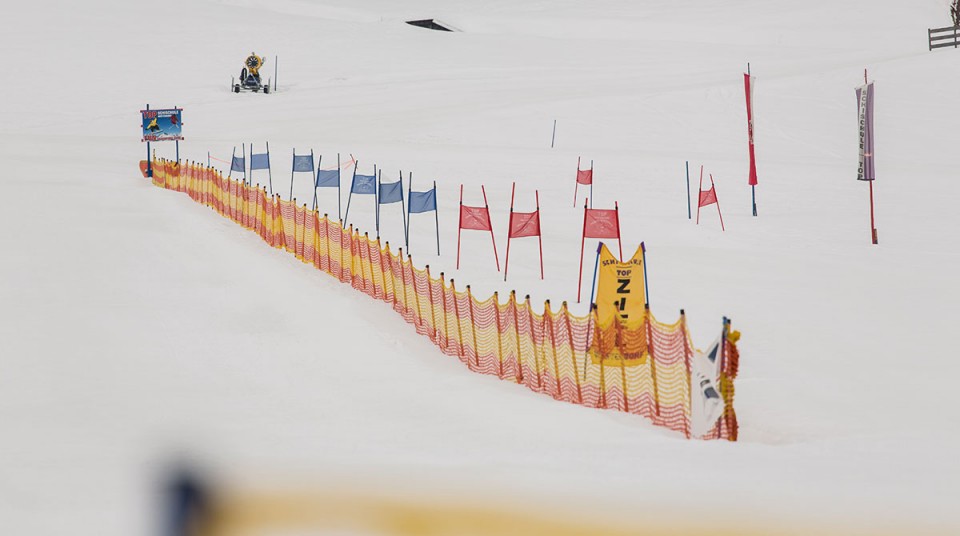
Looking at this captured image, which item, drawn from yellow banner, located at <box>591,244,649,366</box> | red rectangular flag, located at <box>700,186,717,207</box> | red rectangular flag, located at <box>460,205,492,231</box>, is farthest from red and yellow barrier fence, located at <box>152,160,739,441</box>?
red rectangular flag, located at <box>700,186,717,207</box>

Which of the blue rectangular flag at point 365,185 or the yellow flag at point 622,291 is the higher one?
the blue rectangular flag at point 365,185

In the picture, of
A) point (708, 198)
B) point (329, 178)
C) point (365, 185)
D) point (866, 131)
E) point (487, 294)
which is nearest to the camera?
point (487, 294)

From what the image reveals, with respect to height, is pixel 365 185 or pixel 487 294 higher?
pixel 365 185

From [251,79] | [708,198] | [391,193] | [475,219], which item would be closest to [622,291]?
[475,219]

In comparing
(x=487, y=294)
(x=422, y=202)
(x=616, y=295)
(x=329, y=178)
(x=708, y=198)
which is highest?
(x=329, y=178)

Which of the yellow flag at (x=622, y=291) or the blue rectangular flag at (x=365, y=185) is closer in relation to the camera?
the yellow flag at (x=622, y=291)

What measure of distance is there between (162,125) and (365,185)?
11555 mm

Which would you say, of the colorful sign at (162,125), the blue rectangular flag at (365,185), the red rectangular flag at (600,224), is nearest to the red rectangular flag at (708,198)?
the red rectangular flag at (600,224)

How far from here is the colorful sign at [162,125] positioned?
101 ft

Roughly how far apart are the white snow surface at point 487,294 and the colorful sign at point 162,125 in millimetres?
1434

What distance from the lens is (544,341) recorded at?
38.5 ft

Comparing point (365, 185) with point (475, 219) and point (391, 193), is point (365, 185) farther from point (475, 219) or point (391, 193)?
point (475, 219)

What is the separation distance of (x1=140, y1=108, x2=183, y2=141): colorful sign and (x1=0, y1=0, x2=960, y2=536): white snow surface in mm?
1434

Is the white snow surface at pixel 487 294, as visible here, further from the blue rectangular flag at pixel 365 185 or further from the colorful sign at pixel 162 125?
the colorful sign at pixel 162 125
